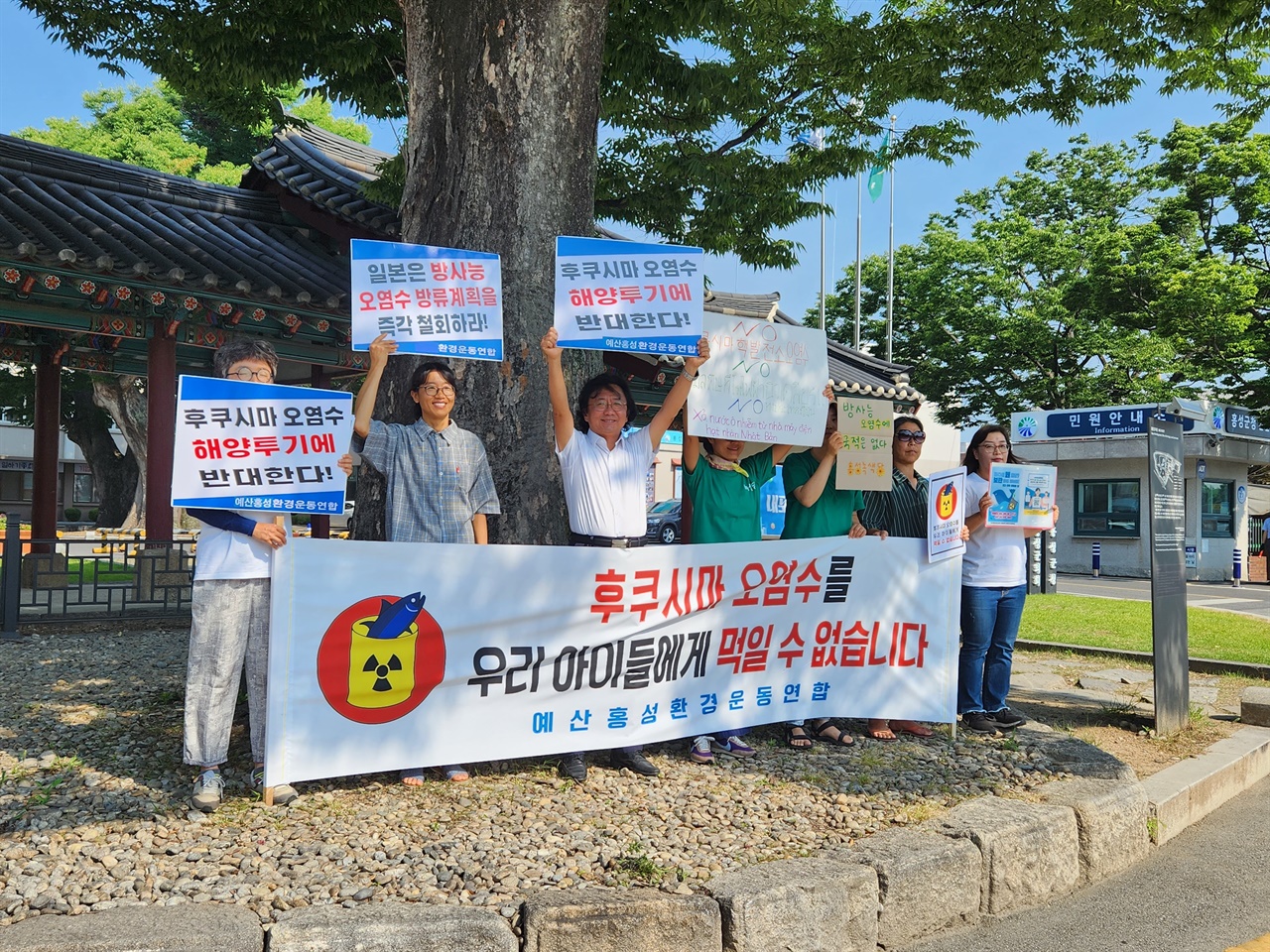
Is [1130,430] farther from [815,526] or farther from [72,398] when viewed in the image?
[72,398]

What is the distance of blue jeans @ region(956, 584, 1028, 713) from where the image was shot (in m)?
5.45

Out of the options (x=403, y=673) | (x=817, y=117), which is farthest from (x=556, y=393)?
(x=817, y=117)

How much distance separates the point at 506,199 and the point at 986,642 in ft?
12.2

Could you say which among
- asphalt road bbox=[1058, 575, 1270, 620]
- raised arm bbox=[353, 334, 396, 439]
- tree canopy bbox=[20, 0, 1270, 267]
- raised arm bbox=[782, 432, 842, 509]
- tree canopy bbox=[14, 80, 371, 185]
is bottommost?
asphalt road bbox=[1058, 575, 1270, 620]

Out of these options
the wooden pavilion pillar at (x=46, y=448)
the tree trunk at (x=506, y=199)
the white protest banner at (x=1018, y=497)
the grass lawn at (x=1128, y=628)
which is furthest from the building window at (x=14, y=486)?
the white protest banner at (x=1018, y=497)

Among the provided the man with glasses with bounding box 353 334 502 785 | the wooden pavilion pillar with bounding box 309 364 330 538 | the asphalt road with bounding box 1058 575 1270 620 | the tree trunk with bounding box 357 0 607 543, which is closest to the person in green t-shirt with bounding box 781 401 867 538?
the tree trunk with bounding box 357 0 607 543

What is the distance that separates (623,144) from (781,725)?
7462 millimetres

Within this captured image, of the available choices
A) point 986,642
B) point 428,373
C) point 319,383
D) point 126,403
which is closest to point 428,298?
point 428,373

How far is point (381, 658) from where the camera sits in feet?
12.5

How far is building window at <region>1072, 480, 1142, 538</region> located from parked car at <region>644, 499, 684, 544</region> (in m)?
11.3

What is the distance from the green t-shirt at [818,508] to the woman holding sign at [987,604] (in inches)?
33.3

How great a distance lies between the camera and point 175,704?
5102mm

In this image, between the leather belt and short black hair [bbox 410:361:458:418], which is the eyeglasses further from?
the leather belt

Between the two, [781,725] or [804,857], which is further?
[781,725]
